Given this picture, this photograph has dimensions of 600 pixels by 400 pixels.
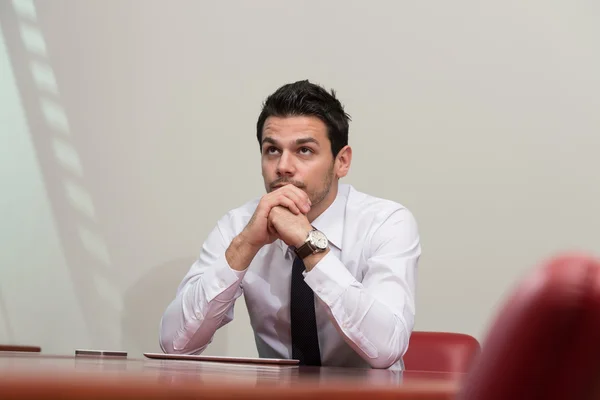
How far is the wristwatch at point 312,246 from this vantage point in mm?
1971

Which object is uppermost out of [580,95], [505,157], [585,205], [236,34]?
[236,34]

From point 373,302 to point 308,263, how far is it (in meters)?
0.21

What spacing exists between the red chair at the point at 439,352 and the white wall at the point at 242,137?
70cm

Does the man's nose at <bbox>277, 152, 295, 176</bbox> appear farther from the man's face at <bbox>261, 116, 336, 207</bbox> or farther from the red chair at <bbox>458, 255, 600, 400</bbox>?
the red chair at <bbox>458, 255, 600, 400</bbox>

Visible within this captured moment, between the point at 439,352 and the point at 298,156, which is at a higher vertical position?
the point at 298,156

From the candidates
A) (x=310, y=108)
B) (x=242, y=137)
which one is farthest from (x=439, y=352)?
(x=242, y=137)

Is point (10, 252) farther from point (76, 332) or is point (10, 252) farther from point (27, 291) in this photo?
point (76, 332)

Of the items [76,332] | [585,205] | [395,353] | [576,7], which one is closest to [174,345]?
[395,353]

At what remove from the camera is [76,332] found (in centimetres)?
327

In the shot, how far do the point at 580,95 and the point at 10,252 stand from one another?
259 cm

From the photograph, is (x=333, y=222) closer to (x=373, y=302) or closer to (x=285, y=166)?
(x=285, y=166)

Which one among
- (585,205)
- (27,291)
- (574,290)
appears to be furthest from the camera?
(27,291)

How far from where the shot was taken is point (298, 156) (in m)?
2.38

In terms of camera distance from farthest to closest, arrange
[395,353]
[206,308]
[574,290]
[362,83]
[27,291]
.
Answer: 1. [27,291]
2. [362,83]
3. [206,308]
4. [395,353]
5. [574,290]
